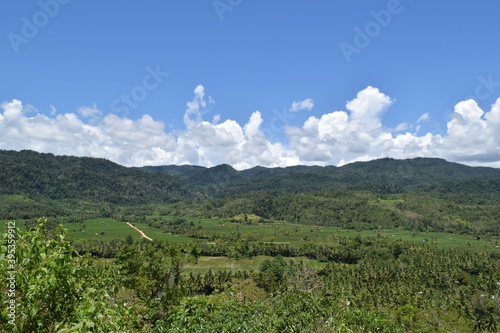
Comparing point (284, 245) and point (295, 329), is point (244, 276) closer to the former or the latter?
point (284, 245)

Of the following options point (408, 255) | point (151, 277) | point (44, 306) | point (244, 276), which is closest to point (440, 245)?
point (408, 255)

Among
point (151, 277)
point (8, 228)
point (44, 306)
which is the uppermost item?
point (8, 228)

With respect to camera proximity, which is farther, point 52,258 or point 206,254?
point 206,254

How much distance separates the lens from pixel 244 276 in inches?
4227

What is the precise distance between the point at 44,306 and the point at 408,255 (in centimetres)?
16184

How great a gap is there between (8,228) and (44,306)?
1.78 meters

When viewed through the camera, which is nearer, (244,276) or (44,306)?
(44,306)

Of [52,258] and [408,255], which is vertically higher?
[52,258]

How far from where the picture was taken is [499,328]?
2180 inches

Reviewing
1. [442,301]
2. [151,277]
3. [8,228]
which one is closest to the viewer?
[8,228]

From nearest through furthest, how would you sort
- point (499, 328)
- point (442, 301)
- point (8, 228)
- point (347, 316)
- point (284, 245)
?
1. point (8, 228)
2. point (347, 316)
3. point (499, 328)
4. point (442, 301)
5. point (284, 245)

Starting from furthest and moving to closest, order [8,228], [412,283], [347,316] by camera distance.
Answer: [412,283], [347,316], [8,228]

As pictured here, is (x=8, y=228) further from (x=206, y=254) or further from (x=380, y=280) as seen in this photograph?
(x=206, y=254)

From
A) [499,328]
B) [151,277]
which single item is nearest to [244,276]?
[499,328]
